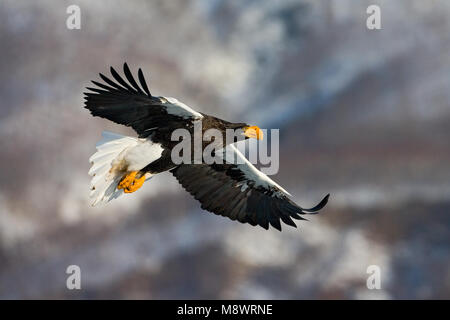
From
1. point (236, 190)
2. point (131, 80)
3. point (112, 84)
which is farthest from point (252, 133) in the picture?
Result: point (112, 84)

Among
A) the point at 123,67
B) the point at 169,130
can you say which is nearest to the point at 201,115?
the point at 169,130

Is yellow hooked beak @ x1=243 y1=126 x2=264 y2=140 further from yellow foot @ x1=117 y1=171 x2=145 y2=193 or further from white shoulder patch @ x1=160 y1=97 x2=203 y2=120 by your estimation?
yellow foot @ x1=117 y1=171 x2=145 y2=193

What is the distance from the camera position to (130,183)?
12.8 m

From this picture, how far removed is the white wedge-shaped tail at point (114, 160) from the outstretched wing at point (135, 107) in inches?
9.6

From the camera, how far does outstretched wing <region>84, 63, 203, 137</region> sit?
39.4ft

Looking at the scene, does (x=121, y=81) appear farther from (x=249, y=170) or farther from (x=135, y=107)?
(x=249, y=170)

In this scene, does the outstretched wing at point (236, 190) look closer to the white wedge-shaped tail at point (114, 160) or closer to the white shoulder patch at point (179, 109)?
the white wedge-shaped tail at point (114, 160)

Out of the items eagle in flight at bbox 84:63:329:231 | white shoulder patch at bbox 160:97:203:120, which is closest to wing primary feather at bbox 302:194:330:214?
eagle in flight at bbox 84:63:329:231

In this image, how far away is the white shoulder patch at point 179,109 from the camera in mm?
11914

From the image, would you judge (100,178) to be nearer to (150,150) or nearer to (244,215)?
(150,150)

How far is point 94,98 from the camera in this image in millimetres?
12359

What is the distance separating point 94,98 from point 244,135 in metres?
2.41

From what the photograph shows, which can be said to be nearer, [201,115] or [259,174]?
[201,115]

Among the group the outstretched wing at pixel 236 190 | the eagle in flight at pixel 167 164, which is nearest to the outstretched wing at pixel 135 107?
the eagle in flight at pixel 167 164
